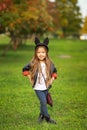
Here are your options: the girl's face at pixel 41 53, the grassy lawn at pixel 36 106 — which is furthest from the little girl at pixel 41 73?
the grassy lawn at pixel 36 106

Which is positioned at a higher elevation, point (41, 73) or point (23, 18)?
point (23, 18)

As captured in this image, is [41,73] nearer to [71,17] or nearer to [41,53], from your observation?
[41,53]

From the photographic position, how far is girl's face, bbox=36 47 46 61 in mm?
10859

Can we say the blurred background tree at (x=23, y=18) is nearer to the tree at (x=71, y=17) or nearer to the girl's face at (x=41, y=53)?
the girl's face at (x=41, y=53)

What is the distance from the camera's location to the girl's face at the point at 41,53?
35.6ft

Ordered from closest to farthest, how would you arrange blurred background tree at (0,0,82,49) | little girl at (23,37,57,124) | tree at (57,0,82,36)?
little girl at (23,37,57,124) → blurred background tree at (0,0,82,49) → tree at (57,0,82,36)

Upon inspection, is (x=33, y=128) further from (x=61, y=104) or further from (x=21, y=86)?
(x=21, y=86)

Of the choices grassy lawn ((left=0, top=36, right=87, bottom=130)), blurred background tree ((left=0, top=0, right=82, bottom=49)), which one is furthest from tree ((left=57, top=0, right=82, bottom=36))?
grassy lawn ((left=0, top=36, right=87, bottom=130))

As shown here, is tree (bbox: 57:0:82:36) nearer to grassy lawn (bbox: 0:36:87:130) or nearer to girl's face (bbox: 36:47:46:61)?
grassy lawn (bbox: 0:36:87:130)

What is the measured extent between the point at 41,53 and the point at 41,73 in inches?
17.1

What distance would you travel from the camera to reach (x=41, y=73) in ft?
35.8

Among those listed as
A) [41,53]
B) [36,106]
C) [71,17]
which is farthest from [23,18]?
[71,17]

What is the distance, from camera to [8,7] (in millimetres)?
29844

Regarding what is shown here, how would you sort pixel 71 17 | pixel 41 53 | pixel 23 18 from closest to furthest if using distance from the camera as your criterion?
1. pixel 41 53
2. pixel 23 18
3. pixel 71 17
